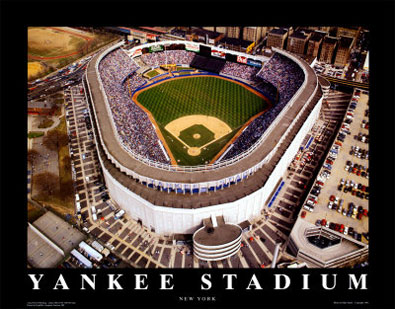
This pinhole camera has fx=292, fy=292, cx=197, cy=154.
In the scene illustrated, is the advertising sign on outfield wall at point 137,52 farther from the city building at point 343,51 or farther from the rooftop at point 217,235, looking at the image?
the rooftop at point 217,235

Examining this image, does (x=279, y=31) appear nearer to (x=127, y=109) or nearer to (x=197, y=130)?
(x=197, y=130)

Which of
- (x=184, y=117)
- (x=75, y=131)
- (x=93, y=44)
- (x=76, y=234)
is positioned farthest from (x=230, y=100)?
(x=93, y=44)

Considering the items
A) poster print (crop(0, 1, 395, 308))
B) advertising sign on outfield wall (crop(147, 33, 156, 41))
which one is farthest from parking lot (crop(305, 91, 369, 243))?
advertising sign on outfield wall (crop(147, 33, 156, 41))

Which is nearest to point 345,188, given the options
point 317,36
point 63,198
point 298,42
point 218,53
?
point 63,198

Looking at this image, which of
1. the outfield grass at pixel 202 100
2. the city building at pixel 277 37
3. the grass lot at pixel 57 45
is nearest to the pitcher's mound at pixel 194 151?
the outfield grass at pixel 202 100

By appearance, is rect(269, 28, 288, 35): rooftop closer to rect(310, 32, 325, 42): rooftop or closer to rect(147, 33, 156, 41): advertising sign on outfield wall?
rect(310, 32, 325, 42): rooftop

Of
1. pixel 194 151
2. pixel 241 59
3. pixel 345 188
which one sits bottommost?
pixel 345 188
